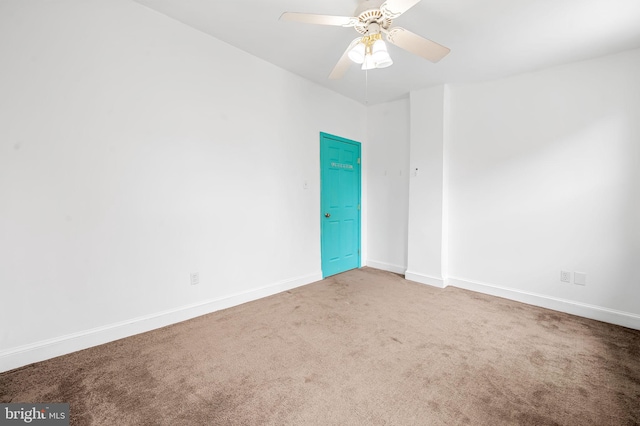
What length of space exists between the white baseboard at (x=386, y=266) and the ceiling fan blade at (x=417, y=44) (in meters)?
3.23

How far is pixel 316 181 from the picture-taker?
13.1 ft

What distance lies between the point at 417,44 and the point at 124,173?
2.63m

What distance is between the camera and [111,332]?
233 cm

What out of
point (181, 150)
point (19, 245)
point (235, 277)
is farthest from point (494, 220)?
point (19, 245)

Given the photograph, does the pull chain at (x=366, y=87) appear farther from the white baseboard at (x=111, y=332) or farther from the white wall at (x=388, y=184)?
the white baseboard at (x=111, y=332)

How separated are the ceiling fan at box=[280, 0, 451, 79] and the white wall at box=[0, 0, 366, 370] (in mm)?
1469

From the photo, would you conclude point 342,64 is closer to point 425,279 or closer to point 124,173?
point 124,173

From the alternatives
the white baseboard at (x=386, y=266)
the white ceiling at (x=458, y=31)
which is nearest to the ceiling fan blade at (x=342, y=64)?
the white ceiling at (x=458, y=31)

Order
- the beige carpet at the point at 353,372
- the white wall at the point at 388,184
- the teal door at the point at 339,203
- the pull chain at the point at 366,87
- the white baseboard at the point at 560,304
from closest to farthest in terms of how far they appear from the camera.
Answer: the beige carpet at the point at 353,372
the white baseboard at the point at 560,304
the pull chain at the point at 366,87
the teal door at the point at 339,203
the white wall at the point at 388,184

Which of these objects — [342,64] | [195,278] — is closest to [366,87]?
[342,64]

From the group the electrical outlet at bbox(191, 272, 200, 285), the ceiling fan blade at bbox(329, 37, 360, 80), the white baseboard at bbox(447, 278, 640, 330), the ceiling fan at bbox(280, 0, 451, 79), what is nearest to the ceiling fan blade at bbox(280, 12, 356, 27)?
the ceiling fan at bbox(280, 0, 451, 79)

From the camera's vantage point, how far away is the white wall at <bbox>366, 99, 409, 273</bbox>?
4.42m

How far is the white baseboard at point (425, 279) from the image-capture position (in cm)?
383

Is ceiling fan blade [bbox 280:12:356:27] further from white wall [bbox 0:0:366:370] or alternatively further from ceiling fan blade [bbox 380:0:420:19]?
white wall [bbox 0:0:366:370]
